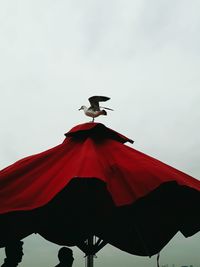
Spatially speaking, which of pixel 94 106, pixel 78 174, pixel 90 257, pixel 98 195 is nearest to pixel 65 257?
pixel 90 257

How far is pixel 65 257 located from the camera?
208 inches

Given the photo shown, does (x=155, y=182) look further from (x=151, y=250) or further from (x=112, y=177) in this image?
(x=151, y=250)

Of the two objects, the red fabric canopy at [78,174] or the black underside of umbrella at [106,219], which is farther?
the black underside of umbrella at [106,219]

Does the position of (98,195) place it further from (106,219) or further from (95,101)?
(95,101)

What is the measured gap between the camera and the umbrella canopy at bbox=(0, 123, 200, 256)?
8.82 feet

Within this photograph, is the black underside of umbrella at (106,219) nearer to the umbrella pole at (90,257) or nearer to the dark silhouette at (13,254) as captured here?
the umbrella pole at (90,257)

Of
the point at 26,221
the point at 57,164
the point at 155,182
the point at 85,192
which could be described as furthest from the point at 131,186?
the point at 26,221

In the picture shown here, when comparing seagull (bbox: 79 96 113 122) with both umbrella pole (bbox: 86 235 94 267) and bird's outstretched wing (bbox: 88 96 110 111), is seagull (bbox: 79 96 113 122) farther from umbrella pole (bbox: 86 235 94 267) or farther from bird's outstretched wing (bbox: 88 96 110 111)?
umbrella pole (bbox: 86 235 94 267)

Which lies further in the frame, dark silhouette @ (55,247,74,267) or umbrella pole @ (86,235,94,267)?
dark silhouette @ (55,247,74,267)

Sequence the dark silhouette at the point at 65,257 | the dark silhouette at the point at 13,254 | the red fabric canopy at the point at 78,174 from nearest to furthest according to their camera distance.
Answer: the red fabric canopy at the point at 78,174, the dark silhouette at the point at 13,254, the dark silhouette at the point at 65,257

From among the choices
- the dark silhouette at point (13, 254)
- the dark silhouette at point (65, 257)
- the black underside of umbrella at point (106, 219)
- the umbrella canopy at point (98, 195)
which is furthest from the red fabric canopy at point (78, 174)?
the dark silhouette at point (65, 257)

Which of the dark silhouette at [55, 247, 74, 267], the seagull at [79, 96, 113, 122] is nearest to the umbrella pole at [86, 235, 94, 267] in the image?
the dark silhouette at [55, 247, 74, 267]

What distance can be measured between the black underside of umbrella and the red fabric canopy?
347mm

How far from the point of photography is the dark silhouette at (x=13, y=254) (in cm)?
439
